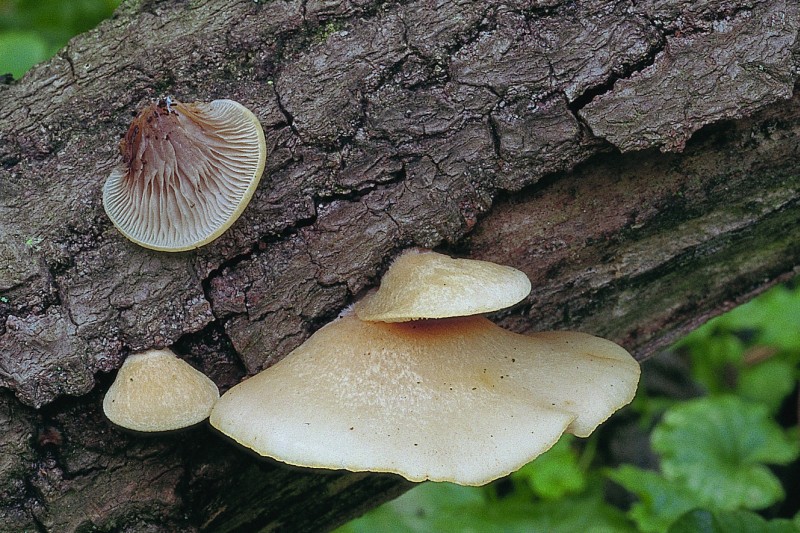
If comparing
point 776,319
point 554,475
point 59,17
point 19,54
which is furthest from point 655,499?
point 59,17

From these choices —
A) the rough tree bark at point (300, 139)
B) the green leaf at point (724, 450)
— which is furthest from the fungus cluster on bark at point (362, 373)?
the green leaf at point (724, 450)

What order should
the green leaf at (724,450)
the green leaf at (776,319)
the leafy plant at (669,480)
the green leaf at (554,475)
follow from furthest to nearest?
1. the green leaf at (776,319)
2. the green leaf at (554,475)
3. the green leaf at (724,450)
4. the leafy plant at (669,480)

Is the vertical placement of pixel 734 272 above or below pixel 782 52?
below

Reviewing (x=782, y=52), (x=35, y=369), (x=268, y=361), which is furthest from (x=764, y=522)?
(x=35, y=369)

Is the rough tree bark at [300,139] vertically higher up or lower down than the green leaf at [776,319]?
higher up

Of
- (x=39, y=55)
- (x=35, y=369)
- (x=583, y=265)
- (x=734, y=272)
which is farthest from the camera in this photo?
(x=39, y=55)

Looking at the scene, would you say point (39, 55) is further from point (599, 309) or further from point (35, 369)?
point (599, 309)

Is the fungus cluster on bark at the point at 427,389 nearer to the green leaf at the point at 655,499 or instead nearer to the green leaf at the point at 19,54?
the green leaf at the point at 655,499
